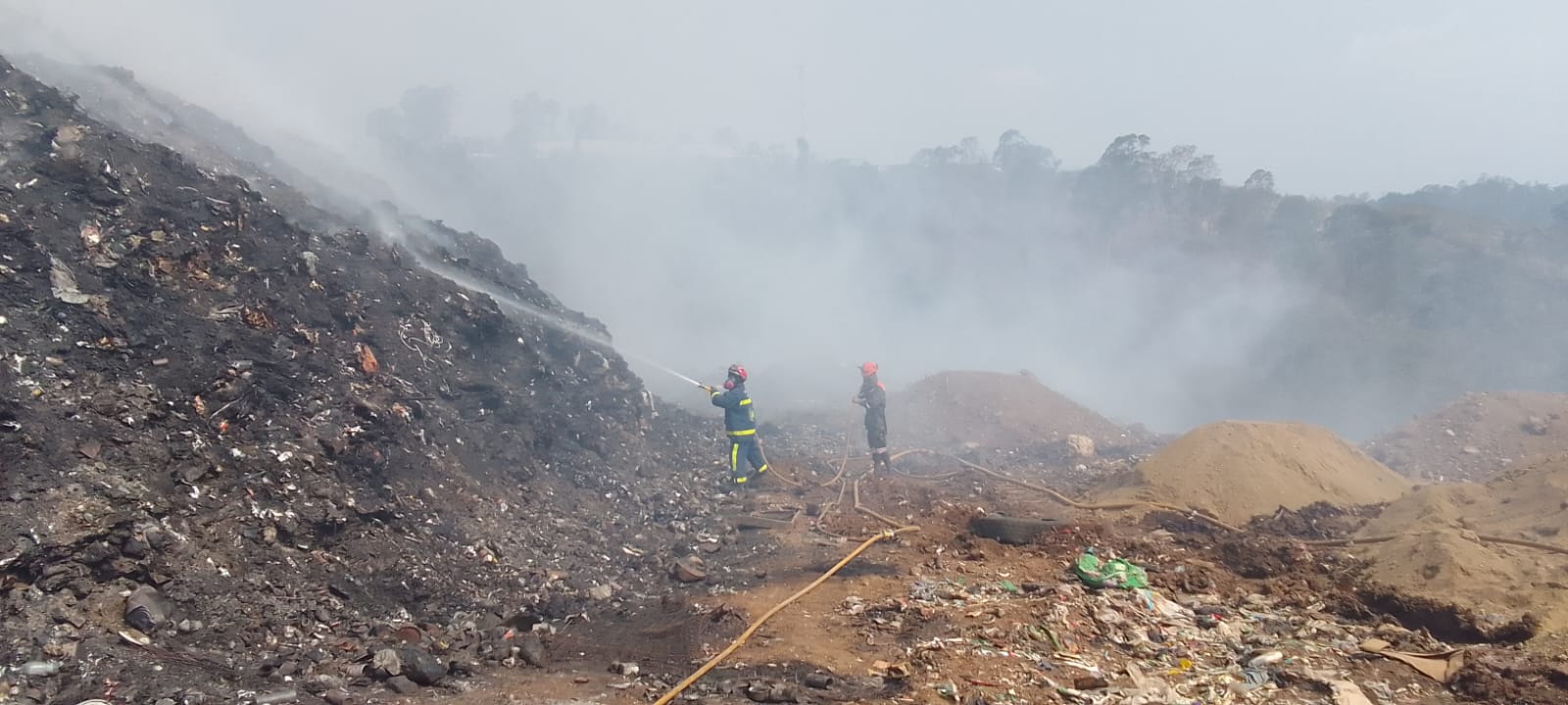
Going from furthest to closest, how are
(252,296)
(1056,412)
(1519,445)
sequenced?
1. (1056,412)
2. (1519,445)
3. (252,296)

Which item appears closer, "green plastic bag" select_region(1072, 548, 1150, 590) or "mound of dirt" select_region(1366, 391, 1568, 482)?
"green plastic bag" select_region(1072, 548, 1150, 590)

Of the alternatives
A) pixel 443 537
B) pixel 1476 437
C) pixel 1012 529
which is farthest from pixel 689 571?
pixel 1476 437

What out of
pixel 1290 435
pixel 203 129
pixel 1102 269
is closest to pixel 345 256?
pixel 203 129

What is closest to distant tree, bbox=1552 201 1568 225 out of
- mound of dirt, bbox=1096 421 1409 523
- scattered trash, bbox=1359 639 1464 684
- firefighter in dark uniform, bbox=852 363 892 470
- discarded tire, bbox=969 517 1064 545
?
mound of dirt, bbox=1096 421 1409 523

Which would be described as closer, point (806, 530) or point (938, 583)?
point (938, 583)

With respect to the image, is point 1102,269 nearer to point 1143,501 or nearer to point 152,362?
point 1143,501

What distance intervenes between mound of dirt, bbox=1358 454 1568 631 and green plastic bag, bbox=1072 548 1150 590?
5.81 feet

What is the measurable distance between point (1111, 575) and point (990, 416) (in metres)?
12.5

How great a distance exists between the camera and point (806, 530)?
29.3 feet

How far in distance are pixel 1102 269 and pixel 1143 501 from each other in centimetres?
2955

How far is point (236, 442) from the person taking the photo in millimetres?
5688

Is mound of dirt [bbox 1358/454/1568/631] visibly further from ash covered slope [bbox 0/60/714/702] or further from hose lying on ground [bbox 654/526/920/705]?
ash covered slope [bbox 0/60/714/702]

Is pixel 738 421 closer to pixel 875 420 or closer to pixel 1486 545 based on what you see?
pixel 875 420

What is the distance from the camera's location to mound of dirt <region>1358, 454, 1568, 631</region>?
5117 mm
